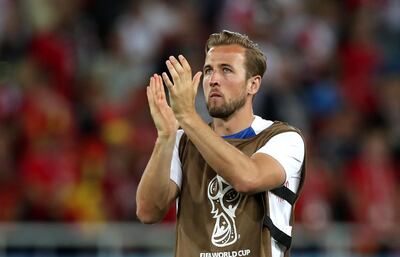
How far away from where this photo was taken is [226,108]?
5.94m

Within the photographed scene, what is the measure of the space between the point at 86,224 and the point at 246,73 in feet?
16.2

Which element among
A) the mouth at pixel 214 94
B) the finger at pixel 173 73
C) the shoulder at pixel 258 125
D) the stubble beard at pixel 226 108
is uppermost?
the finger at pixel 173 73

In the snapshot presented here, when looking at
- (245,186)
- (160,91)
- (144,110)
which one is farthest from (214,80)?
(144,110)

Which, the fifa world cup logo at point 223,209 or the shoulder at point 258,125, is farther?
the shoulder at point 258,125

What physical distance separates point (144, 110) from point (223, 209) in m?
6.22

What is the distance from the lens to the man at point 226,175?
580 centimetres

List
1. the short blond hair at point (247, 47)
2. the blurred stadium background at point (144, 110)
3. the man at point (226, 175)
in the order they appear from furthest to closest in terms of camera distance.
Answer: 1. the blurred stadium background at point (144, 110)
2. the short blond hair at point (247, 47)
3. the man at point (226, 175)

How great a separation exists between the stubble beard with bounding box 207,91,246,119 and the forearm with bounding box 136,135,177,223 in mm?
260

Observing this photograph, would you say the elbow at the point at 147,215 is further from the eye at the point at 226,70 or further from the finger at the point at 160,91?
the eye at the point at 226,70

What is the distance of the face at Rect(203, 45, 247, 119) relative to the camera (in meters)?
5.89

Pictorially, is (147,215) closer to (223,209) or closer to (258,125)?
(223,209)

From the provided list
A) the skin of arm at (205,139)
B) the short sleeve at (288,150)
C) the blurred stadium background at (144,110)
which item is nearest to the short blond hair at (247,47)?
the short sleeve at (288,150)

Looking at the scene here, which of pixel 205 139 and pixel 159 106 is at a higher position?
pixel 159 106

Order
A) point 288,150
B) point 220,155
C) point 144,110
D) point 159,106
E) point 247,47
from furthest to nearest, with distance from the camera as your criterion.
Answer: point 144,110, point 247,47, point 288,150, point 159,106, point 220,155
